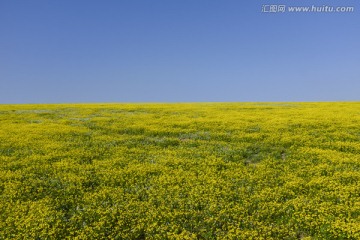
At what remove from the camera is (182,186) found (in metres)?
16.1

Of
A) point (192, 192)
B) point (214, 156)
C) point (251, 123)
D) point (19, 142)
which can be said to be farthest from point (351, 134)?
point (19, 142)

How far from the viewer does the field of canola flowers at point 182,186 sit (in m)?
12.6

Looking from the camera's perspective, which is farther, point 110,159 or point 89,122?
point 89,122

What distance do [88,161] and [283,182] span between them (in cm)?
1204

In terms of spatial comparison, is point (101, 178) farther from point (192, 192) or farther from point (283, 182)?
point (283, 182)

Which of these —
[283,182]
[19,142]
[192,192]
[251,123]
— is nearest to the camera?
[192,192]

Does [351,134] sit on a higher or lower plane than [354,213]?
higher

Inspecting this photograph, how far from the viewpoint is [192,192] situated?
15.2 meters

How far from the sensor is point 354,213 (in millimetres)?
13578

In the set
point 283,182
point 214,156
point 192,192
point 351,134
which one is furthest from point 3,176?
point 351,134

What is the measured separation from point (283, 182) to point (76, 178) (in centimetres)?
1115

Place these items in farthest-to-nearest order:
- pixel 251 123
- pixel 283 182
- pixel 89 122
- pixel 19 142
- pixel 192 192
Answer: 1. pixel 89 122
2. pixel 251 123
3. pixel 19 142
4. pixel 283 182
5. pixel 192 192

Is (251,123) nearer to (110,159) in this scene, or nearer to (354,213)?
(110,159)

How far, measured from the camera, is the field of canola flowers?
41.2 ft
